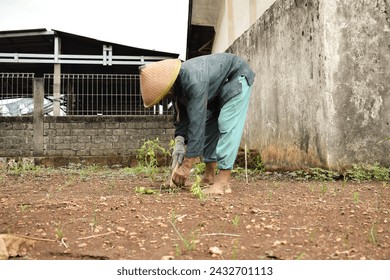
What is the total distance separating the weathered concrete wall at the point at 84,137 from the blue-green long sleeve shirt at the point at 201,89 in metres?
4.90

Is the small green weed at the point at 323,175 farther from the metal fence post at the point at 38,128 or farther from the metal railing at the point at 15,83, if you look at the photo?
the metal railing at the point at 15,83

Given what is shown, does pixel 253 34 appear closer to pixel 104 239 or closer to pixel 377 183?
pixel 377 183

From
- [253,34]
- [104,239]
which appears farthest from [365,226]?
[253,34]

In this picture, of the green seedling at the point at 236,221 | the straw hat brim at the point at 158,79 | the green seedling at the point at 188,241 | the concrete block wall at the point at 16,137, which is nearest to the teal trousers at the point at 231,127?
the straw hat brim at the point at 158,79

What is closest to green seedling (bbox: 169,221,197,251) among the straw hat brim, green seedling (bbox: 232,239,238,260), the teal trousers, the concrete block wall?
green seedling (bbox: 232,239,238,260)

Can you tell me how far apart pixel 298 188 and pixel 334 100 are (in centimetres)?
111

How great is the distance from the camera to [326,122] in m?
4.09

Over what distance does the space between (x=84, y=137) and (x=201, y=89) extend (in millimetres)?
5774

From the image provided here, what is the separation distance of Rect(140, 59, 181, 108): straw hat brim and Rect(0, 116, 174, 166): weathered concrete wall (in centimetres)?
537

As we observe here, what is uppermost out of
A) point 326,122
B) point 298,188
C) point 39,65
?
point 39,65

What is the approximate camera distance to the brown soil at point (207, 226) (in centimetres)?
176

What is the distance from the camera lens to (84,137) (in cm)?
827

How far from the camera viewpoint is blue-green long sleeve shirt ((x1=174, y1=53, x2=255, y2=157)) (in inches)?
119
